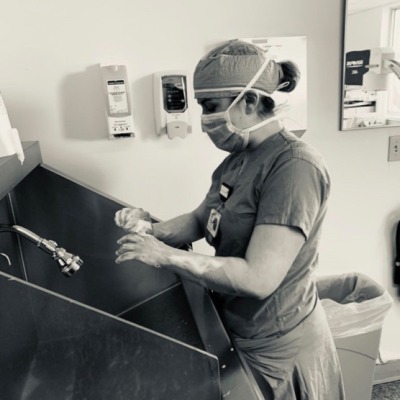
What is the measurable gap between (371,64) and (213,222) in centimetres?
94

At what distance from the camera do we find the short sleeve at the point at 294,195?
2.56 ft

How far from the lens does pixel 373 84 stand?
1.47 metres

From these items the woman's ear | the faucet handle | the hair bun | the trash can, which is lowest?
the trash can

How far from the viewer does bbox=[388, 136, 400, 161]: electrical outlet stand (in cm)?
156

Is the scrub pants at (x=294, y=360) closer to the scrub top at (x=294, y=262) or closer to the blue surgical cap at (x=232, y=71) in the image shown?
the scrub top at (x=294, y=262)

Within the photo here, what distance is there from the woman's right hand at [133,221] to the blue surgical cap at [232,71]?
39 centimetres

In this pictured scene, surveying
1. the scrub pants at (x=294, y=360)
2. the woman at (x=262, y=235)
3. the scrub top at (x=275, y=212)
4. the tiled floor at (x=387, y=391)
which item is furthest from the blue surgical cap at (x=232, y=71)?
the tiled floor at (x=387, y=391)

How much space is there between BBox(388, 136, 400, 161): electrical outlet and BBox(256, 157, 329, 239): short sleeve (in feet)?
2.99

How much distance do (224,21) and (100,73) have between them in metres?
0.44

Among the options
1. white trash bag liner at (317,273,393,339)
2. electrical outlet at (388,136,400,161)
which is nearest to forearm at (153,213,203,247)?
white trash bag liner at (317,273,393,339)

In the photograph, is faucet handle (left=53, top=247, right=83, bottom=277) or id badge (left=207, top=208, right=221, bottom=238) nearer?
faucet handle (left=53, top=247, right=83, bottom=277)

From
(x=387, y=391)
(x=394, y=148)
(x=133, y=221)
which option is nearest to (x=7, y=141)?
(x=133, y=221)

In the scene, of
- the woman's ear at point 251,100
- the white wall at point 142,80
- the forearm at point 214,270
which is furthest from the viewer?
the white wall at point 142,80

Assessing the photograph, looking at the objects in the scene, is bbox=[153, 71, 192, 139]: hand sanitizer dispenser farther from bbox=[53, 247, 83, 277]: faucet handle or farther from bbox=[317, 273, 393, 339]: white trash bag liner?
bbox=[317, 273, 393, 339]: white trash bag liner
